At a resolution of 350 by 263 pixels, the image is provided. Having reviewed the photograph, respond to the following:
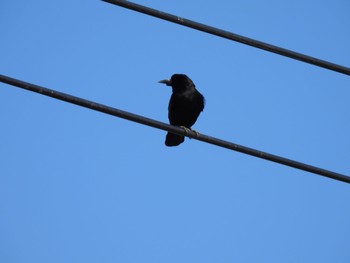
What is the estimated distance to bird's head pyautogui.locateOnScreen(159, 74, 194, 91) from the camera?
1010 centimetres

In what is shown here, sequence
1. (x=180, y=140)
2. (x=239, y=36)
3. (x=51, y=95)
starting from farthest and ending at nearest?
(x=180, y=140) → (x=239, y=36) → (x=51, y=95)

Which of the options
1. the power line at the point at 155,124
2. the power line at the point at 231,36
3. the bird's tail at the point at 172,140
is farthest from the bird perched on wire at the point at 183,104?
the power line at the point at 231,36

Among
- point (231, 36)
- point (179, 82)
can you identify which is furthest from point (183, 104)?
point (231, 36)

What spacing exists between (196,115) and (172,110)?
34cm

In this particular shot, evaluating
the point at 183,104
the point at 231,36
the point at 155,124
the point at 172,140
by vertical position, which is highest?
the point at 183,104

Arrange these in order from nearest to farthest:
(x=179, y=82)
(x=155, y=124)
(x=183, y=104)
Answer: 1. (x=155, y=124)
2. (x=183, y=104)
3. (x=179, y=82)

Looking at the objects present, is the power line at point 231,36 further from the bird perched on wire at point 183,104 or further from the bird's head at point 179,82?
the bird's head at point 179,82

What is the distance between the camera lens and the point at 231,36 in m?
5.56

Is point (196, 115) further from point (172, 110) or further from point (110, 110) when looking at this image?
point (110, 110)

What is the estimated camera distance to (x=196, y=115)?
991cm

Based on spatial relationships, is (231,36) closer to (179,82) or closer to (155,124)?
(155,124)

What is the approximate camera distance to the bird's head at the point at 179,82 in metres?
10.1

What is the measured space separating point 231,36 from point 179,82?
15.1ft

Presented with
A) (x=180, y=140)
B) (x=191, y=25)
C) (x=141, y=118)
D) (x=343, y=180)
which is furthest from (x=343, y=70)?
(x=180, y=140)
